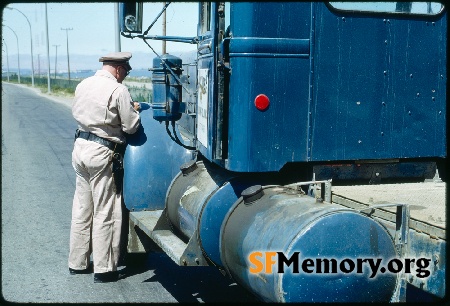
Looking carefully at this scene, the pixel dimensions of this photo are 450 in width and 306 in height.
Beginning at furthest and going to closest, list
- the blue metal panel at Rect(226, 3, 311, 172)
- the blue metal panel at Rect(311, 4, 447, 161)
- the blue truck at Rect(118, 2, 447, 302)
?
the blue metal panel at Rect(311, 4, 447, 161) < the blue metal panel at Rect(226, 3, 311, 172) < the blue truck at Rect(118, 2, 447, 302)

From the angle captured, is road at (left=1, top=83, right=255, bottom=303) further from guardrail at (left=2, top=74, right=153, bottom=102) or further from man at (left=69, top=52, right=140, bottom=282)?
guardrail at (left=2, top=74, right=153, bottom=102)

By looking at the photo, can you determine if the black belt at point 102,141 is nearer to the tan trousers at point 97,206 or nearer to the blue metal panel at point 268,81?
the tan trousers at point 97,206

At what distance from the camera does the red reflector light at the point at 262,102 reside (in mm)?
3902

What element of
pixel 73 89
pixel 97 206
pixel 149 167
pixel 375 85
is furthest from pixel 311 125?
pixel 73 89

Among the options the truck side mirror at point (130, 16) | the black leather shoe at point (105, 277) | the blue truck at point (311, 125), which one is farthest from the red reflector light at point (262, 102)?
the black leather shoe at point (105, 277)

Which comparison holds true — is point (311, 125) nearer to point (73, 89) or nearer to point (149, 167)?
point (149, 167)

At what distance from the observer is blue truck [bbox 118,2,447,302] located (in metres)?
3.35

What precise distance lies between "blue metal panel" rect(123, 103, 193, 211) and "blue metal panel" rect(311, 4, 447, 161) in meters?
1.89

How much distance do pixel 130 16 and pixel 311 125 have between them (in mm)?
1547

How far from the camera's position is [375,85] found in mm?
4102

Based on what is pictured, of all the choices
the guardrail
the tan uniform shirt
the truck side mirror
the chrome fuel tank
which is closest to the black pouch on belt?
the tan uniform shirt

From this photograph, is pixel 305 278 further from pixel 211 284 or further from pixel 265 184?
pixel 211 284

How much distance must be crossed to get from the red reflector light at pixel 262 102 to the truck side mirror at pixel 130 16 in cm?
120

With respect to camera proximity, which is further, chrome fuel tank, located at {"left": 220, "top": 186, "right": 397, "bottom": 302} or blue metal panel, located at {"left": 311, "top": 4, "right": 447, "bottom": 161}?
blue metal panel, located at {"left": 311, "top": 4, "right": 447, "bottom": 161}
